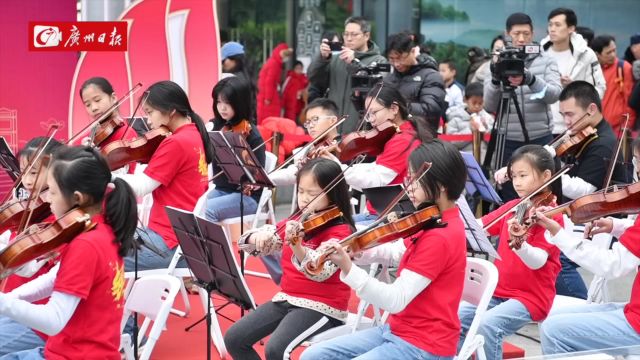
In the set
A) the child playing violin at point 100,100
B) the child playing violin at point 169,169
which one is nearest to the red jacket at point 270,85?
the child playing violin at point 100,100

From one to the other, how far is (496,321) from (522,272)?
230 millimetres

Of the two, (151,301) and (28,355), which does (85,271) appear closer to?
(28,355)

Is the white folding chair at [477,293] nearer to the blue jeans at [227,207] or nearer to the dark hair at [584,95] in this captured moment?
the dark hair at [584,95]

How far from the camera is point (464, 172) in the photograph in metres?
3.44

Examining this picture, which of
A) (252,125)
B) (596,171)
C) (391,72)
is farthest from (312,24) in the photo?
(596,171)

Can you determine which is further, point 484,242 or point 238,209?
point 238,209

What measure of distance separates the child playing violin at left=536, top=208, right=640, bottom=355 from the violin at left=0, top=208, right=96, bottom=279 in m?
1.51

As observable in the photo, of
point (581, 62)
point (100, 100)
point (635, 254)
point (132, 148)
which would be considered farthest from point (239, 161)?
point (581, 62)

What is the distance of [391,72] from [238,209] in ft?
4.98

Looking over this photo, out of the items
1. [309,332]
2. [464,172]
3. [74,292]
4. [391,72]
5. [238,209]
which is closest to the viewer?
[74,292]

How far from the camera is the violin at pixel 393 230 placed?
324cm

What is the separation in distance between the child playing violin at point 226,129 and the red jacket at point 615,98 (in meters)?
3.02

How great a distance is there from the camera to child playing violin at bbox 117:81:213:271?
4.46 m

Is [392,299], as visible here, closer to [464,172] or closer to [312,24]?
[464,172]
